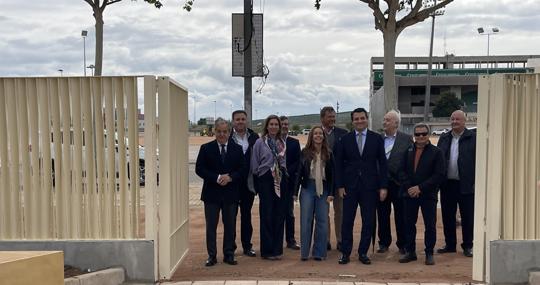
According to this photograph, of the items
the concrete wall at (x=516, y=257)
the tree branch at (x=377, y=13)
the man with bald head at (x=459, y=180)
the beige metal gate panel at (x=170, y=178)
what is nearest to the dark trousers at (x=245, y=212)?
the beige metal gate panel at (x=170, y=178)

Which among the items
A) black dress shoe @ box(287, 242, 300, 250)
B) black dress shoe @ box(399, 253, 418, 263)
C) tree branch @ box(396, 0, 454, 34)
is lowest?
black dress shoe @ box(287, 242, 300, 250)

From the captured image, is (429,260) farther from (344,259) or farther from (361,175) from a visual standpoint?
(361,175)

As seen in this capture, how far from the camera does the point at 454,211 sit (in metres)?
7.64

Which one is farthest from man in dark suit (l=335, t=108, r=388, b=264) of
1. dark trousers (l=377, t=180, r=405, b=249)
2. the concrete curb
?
the concrete curb

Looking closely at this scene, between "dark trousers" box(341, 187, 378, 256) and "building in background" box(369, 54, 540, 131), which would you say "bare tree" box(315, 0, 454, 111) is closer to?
"dark trousers" box(341, 187, 378, 256)

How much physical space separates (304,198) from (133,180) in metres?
2.18

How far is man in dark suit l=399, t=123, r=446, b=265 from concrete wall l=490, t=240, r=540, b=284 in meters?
0.97

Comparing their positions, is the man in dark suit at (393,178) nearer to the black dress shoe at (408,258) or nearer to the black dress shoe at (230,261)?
the black dress shoe at (408,258)

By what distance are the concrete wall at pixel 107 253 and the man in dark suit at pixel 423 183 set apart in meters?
3.06

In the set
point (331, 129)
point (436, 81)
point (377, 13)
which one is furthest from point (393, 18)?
point (436, 81)

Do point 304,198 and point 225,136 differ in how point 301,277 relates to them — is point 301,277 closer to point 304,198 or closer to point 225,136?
point 304,198

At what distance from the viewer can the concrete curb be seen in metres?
5.66

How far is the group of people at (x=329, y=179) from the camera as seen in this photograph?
6891 millimetres

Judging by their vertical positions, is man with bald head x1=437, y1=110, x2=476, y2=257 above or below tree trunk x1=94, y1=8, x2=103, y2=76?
below
